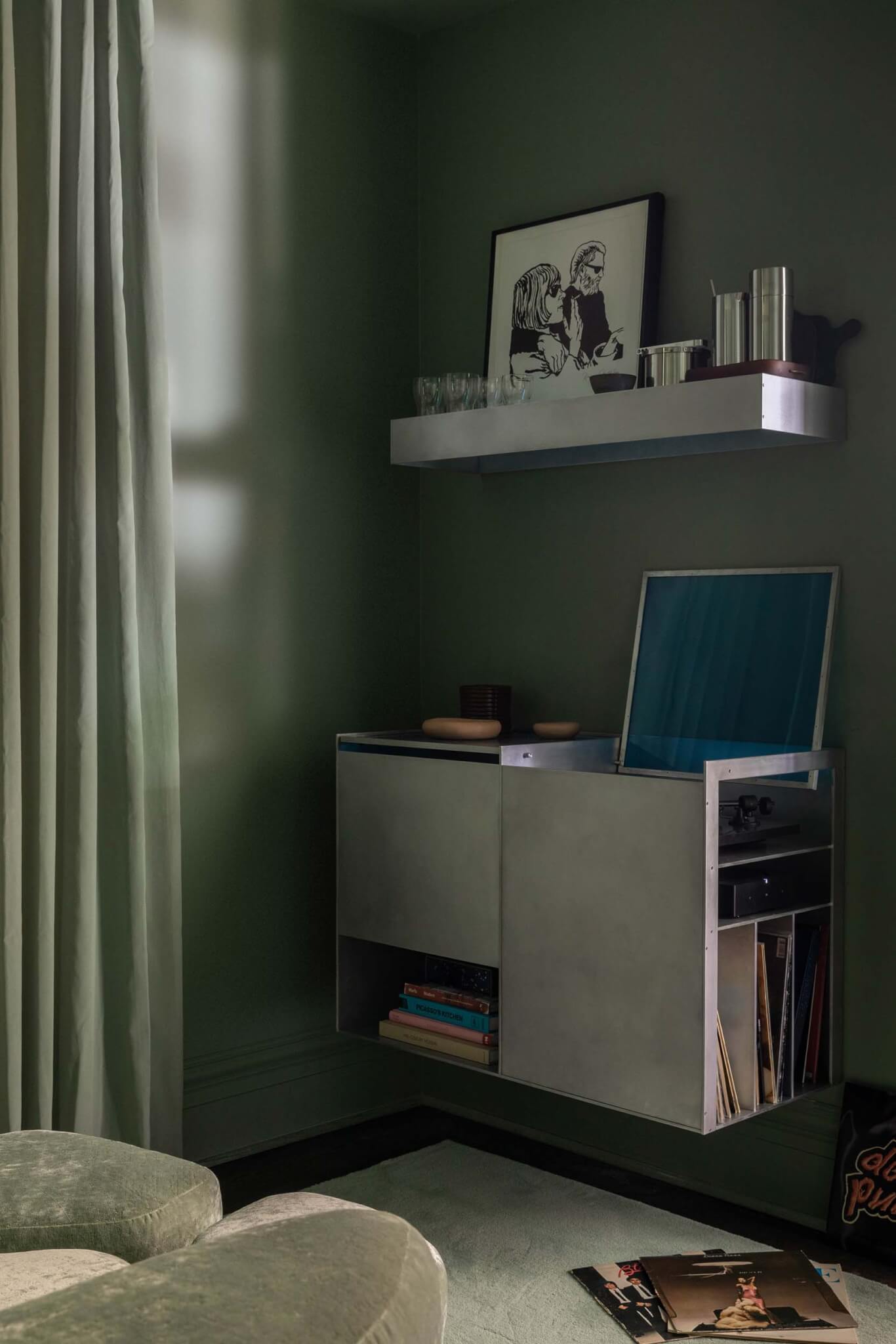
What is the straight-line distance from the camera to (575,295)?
2.92 metres

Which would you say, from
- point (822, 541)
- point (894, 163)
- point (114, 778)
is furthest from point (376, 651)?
point (894, 163)

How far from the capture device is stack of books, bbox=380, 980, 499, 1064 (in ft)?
8.67

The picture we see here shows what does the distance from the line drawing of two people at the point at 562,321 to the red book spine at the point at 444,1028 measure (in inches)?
57.9

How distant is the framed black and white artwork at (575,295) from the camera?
9.14 feet

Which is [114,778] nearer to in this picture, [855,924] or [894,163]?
[855,924]

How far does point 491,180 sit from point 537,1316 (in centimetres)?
252

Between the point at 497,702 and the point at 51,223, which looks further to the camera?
the point at 497,702

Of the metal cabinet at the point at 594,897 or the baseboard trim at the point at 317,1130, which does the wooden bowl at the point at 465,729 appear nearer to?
the metal cabinet at the point at 594,897

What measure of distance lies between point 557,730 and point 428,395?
83 centimetres

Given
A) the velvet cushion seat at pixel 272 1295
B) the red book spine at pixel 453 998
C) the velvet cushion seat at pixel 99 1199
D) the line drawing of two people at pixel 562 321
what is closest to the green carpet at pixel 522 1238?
the red book spine at pixel 453 998

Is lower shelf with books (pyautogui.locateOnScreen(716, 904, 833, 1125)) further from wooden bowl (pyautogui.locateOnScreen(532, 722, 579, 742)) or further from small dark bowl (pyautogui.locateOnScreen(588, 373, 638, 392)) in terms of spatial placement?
small dark bowl (pyautogui.locateOnScreen(588, 373, 638, 392))

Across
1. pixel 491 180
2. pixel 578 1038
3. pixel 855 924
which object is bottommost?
pixel 578 1038

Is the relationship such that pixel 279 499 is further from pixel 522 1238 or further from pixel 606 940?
pixel 522 1238

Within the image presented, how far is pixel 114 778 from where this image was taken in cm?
257
